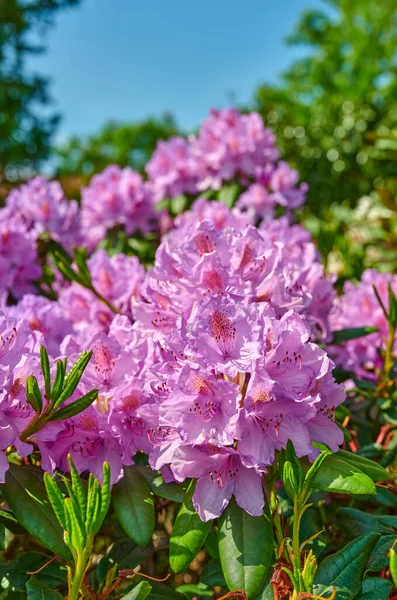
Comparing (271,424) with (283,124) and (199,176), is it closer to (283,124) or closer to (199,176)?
(199,176)

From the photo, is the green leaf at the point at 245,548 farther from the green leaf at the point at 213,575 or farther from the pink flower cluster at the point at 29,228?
the pink flower cluster at the point at 29,228

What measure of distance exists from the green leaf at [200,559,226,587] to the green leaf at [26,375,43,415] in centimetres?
38

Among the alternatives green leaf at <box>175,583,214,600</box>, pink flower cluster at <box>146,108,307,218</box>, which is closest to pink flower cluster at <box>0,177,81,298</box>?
pink flower cluster at <box>146,108,307,218</box>

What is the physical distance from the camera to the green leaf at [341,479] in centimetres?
90

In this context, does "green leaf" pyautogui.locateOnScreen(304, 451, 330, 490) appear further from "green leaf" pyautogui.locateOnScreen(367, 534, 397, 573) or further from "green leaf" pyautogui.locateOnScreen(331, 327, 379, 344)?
"green leaf" pyautogui.locateOnScreen(331, 327, 379, 344)

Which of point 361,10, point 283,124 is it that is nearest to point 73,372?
point 283,124

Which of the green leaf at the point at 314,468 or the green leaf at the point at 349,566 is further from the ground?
the green leaf at the point at 314,468

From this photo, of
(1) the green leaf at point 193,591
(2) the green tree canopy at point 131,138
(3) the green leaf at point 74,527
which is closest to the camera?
(3) the green leaf at point 74,527

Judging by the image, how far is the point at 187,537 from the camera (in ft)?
3.13

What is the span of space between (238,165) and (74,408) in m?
1.97

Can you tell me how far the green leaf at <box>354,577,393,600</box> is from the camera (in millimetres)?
862

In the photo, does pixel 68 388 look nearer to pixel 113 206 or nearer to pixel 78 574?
pixel 78 574

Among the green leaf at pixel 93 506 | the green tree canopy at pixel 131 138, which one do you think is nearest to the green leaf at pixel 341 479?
the green leaf at pixel 93 506

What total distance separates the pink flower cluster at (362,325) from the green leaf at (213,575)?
0.81 metres
